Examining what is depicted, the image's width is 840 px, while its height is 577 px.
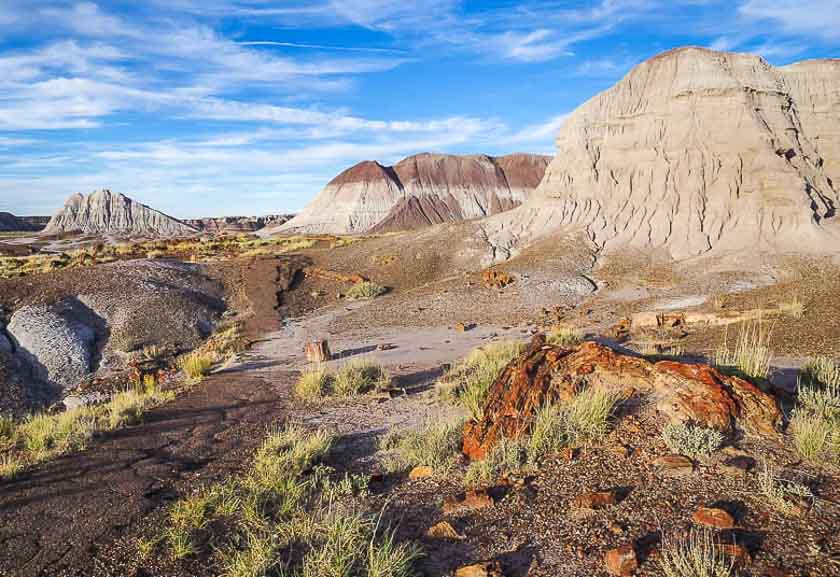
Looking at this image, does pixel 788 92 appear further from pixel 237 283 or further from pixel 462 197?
pixel 462 197

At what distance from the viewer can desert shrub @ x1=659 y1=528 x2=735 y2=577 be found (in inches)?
132

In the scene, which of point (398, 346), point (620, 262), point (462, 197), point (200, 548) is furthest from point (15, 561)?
point (462, 197)

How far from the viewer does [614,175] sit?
27344mm

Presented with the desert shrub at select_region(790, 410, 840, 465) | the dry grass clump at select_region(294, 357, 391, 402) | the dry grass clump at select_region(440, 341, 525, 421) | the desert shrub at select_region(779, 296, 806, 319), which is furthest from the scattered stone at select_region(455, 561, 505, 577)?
the desert shrub at select_region(779, 296, 806, 319)

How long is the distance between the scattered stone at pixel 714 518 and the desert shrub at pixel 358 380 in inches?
257

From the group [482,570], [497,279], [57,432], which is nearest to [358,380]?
[57,432]

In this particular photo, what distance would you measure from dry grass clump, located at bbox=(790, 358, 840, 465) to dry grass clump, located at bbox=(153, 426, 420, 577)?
386cm

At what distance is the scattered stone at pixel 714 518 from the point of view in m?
3.98

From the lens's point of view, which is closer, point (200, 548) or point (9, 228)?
point (200, 548)

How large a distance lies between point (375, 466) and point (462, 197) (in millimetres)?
78033

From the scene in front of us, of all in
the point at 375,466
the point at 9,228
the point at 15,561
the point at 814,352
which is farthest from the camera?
the point at 9,228

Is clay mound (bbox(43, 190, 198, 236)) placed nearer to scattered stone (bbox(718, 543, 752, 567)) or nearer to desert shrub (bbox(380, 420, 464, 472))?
desert shrub (bbox(380, 420, 464, 472))

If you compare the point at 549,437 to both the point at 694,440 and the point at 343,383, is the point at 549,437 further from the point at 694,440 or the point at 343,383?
the point at 343,383

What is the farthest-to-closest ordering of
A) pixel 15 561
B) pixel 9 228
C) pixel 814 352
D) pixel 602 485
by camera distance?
pixel 9 228 < pixel 814 352 < pixel 602 485 < pixel 15 561
